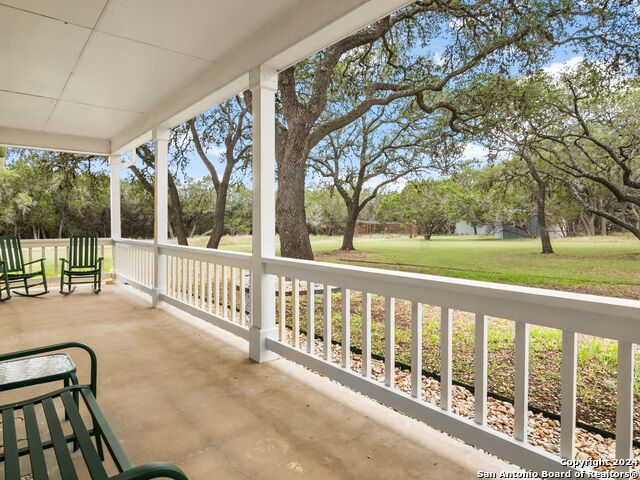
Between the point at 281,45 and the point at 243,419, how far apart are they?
252cm

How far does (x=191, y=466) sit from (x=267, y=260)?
1621 mm

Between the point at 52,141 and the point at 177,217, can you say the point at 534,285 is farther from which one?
the point at 177,217

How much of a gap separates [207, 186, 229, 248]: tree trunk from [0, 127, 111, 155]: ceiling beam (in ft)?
8.54

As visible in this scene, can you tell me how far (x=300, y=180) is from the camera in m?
6.30

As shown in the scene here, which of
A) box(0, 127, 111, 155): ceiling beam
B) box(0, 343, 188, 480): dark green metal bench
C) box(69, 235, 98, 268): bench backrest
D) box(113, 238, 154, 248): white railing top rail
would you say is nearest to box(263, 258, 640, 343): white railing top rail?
box(0, 343, 188, 480): dark green metal bench

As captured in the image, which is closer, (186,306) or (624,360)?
(624,360)

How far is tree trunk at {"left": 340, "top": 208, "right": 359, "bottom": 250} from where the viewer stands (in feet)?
19.6

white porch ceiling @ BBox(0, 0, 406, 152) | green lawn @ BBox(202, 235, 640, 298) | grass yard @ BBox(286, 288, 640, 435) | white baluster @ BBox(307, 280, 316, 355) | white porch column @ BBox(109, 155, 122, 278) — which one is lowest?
grass yard @ BBox(286, 288, 640, 435)

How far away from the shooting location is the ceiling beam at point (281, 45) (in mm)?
2260

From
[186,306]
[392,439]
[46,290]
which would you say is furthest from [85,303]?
[392,439]

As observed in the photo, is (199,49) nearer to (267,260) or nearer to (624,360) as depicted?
(267,260)

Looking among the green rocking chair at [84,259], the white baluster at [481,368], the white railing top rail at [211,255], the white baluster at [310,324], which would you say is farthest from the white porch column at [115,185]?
the white baluster at [481,368]

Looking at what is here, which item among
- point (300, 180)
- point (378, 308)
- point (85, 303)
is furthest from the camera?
point (300, 180)

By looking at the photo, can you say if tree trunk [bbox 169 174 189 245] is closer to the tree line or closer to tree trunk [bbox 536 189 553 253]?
the tree line
